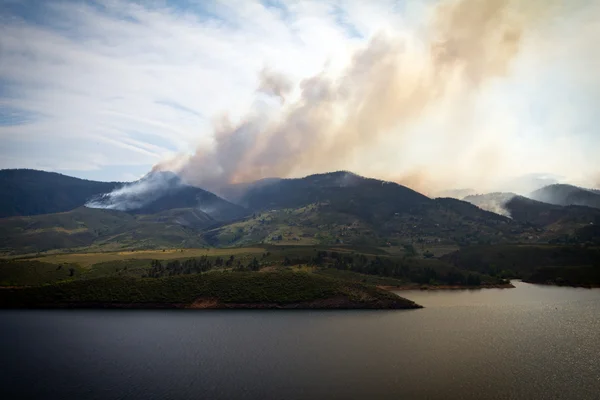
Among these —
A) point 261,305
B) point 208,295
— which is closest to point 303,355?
point 261,305

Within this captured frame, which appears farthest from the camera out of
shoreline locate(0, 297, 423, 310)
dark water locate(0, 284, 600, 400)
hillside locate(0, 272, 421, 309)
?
hillside locate(0, 272, 421, 309)

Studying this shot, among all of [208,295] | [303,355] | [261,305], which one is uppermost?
[208,295]

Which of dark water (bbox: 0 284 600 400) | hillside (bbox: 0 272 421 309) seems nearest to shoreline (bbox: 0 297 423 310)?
hillside (bbox: 0 272 421 309)

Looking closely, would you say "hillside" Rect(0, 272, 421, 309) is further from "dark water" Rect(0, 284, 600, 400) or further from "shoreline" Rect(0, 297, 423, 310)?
"dark water" Rect(0, 284, 600, 400)

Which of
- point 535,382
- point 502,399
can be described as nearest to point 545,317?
point 535,382

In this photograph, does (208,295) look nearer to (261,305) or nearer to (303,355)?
(261,305)

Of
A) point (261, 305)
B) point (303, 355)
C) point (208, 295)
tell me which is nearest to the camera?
point (303, 355)

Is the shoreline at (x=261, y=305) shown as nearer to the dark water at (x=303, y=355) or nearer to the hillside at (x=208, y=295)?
the hillside at (x=208, y=295)

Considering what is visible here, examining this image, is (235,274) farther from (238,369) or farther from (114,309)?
(238,369)
